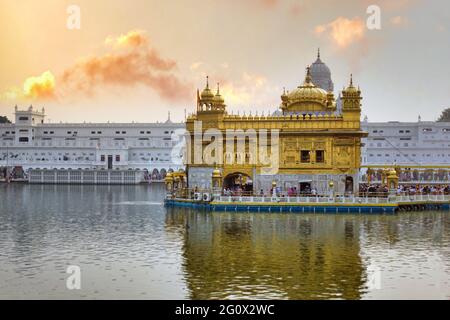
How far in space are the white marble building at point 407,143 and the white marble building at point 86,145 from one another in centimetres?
3699

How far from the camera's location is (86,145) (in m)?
142

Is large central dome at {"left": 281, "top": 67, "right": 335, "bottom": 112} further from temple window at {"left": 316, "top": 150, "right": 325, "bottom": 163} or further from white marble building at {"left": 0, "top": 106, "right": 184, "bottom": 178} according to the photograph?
white marble building at {"left": 0, "top": 106, "right": 184, "bottom": 178}

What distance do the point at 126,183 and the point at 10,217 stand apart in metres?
80.0

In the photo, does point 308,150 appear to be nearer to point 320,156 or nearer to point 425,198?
point 320,156

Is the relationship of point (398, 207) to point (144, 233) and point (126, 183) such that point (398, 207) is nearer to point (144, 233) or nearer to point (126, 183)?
point (144, 233)

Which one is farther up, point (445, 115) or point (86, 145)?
point (445, 115)

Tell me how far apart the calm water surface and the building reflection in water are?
4cm

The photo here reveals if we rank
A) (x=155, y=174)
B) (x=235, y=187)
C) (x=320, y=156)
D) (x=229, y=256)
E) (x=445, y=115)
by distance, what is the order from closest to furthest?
(x=229, y=256) < (x=320, y=156) < (x=235, y=187) < (x=155, y=174) < (x=445, y=115)

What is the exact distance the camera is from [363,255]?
28891 millimetres

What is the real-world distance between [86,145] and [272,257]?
118 meters

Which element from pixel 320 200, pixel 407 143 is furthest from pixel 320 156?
pixel 407 143

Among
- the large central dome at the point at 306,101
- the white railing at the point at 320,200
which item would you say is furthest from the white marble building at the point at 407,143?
the white railing at the point at 320,200

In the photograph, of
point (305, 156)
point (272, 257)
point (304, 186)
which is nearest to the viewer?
point (272, 257)
